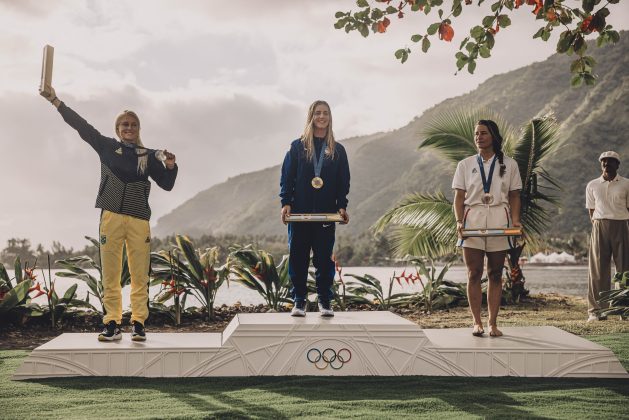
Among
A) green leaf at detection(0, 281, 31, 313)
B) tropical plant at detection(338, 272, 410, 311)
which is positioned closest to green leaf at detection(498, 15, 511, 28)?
tropical plant at detection(338, 272, 410, 311)

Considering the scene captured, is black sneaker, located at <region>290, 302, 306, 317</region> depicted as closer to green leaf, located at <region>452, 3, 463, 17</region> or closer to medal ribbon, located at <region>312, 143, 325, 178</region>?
medal ribbon, located at <region>312, 143, 325, 178</region>

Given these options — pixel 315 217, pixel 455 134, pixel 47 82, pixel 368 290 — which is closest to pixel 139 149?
pixel 47 82

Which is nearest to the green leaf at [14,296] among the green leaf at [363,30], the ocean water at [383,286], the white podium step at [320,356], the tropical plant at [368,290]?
the ocean water at [383,286]

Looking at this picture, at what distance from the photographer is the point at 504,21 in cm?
450

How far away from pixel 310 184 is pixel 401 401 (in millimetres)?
1869

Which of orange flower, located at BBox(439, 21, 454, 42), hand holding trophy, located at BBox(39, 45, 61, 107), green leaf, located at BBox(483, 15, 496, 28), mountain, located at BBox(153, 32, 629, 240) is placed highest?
mountain, located at BBox(153, 32, 629, 240)

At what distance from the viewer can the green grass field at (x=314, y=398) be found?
3736 millimetres

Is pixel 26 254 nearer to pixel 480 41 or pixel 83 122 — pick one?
pixel 83 122

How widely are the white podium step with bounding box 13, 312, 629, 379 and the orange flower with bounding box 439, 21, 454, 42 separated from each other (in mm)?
1994

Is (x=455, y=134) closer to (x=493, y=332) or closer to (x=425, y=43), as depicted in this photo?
(x=493, y=332)

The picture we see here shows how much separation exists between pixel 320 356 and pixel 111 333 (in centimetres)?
157

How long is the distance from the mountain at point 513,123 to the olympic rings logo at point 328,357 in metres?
21.7

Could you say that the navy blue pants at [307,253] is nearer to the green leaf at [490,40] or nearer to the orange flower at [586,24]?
the green leaf at [490,40]

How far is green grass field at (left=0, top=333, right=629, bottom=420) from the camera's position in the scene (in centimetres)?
374
